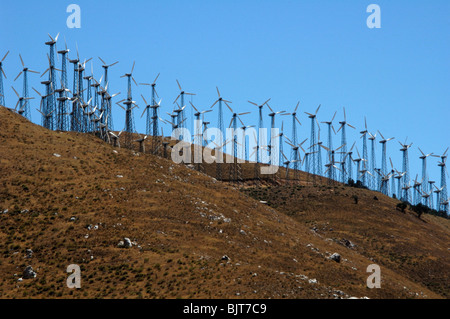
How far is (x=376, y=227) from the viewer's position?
159 metres

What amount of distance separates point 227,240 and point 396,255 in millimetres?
49689

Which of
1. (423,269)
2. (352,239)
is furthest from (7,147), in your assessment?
(423,269)

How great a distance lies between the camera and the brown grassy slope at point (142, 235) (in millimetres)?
90125

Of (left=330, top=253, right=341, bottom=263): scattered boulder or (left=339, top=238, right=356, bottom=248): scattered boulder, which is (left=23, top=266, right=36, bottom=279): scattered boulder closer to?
(left=330, top=253, right=341, bottom=263): scattered boulder

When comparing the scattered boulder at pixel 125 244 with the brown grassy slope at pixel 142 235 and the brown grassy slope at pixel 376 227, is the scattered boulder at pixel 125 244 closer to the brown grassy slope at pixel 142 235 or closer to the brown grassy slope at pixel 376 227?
the brown grassy slope at pixel 142 235

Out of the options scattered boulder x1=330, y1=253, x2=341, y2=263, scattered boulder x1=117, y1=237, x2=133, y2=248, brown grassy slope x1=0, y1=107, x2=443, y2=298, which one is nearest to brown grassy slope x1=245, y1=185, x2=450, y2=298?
brown grassy slope x1=0, y1=107, x2=443, y2=298

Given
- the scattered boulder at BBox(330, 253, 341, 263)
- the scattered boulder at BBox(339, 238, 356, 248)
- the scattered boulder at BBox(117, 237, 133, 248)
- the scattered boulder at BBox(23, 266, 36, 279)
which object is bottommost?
the scattered boulder at BBox(339, 238, 356, 248)

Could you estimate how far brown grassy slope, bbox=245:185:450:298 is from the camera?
13812 centimetres

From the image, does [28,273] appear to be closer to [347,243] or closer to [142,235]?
[142,235]

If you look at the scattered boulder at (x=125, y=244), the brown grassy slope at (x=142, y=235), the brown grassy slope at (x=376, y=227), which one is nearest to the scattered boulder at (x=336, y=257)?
the brown grassy slope at (x=142, y=235)

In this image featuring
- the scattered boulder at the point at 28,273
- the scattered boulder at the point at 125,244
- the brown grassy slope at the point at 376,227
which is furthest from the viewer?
the brown grassy slope at the point at 376,227

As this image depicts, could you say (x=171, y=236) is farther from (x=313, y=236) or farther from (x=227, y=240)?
(x=313, y=236)

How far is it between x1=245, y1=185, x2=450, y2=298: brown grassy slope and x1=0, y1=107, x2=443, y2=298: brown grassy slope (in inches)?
310

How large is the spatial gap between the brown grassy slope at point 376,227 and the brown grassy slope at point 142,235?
25.8ft
